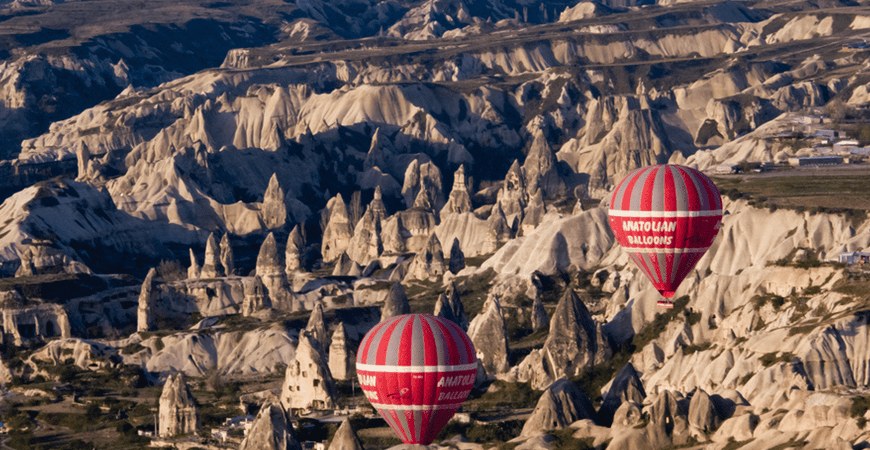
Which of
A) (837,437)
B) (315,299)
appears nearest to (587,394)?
(837,437)

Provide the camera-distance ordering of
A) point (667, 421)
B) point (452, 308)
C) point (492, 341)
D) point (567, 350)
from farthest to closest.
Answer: point (452, 308) < point (492, 341) < point (567, 350) < point (667, 421)

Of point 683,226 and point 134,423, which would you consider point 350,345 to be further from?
point 683,226

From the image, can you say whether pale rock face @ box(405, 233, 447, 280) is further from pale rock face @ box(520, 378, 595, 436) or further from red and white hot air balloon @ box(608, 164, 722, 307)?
red and white hot air balloon @ box(608, 164, 722, 307)

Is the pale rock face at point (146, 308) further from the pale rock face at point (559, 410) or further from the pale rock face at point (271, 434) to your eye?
the pale rock face at point (559, 410)

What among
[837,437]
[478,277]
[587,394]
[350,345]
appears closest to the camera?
[837,437]

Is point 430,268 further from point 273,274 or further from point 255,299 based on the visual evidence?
point 255,299

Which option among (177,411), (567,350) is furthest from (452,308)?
(177,411)
